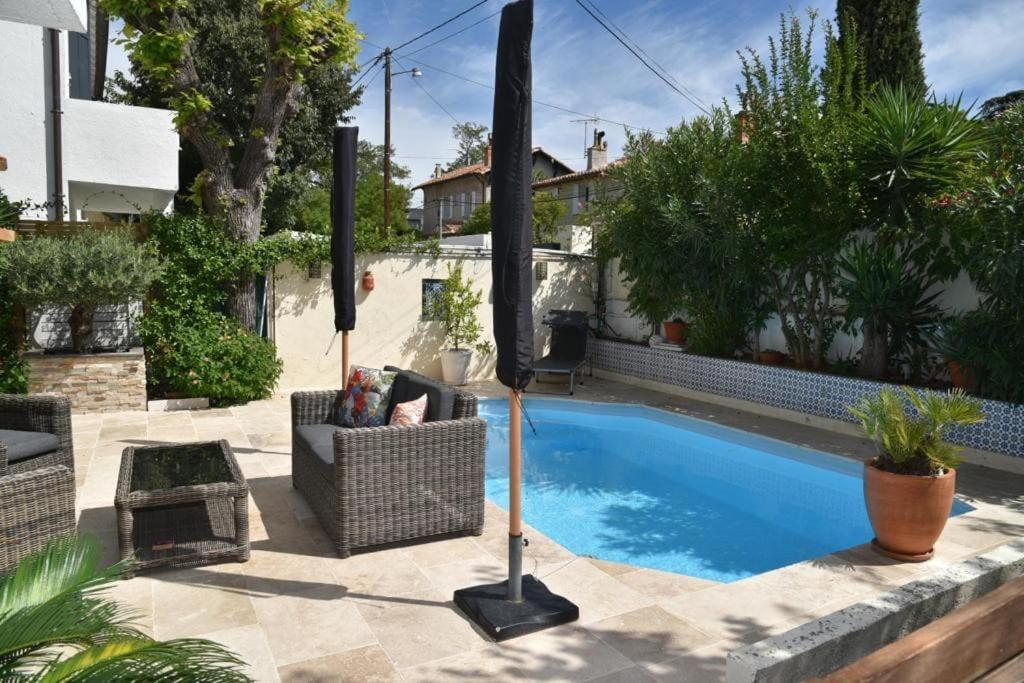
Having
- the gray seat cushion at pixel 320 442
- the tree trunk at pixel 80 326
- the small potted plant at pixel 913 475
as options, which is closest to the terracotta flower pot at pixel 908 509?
the small potted plant at pixel 913 475

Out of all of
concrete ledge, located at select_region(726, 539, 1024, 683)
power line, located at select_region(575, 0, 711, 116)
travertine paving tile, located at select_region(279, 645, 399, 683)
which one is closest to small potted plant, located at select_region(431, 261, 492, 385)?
power line, located at select_region(575, 0, 711, 116)

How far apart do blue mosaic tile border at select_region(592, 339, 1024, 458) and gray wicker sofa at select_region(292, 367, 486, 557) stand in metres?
4.49

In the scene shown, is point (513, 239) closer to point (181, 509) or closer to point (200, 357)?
point (181, 509)

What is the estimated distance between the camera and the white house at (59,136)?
32.2ft

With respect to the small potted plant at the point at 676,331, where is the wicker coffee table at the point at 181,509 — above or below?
below

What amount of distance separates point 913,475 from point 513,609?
2495mm

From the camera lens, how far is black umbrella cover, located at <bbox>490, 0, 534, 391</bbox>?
318 cm

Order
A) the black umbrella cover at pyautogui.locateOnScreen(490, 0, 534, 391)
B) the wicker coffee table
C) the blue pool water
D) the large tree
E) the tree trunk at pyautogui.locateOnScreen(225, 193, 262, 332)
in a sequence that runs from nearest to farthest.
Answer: the black umbrella cover at pyautogui.locateOnScreen(490, 0, 534, 391) → the wicker coffee table → the blue pool water → the large tree → the tree trunk at pyautogui.locateOnScreen(225, 193, 262, 332)

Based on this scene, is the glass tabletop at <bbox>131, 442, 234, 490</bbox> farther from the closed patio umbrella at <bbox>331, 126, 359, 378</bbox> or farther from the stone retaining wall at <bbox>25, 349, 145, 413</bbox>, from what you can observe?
the stone retaining wall at <bbox>25, 349, 145, 413</bbox>

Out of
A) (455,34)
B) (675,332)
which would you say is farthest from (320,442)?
(455,34)

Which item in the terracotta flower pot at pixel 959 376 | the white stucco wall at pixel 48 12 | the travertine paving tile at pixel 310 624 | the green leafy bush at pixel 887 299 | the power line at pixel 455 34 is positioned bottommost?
the travertine paving tile at pixel 310 624

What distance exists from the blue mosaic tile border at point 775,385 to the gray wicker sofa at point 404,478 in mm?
4485

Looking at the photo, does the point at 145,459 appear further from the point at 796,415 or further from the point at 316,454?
the point at 796,415

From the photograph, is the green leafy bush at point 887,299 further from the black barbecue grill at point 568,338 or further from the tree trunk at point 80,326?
the tree trunk at point 80,326
